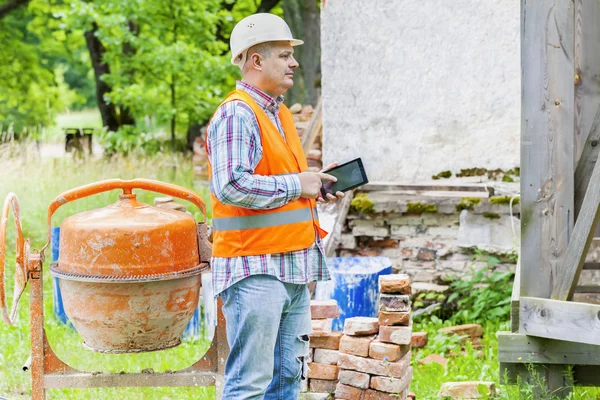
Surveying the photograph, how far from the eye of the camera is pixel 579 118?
403 centimetres

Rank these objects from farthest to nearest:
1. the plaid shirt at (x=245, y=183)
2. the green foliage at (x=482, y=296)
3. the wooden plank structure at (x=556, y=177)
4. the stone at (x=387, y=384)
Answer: the green foliage at (x=482, y=296) → the stone at (x=387, y=384) → the wooden plank structure at (x=556, y=177) → the plaid shirt at (x=245, y=183)

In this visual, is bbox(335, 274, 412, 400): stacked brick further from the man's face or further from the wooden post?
the man's face

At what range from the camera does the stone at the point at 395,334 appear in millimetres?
4426

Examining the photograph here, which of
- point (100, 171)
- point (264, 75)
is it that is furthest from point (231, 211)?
point (100, 171)

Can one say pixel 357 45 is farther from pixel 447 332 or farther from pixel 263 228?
pixel 263 228

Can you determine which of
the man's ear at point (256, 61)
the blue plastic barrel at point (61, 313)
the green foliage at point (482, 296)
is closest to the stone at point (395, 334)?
the man's ear at point (256, 61)

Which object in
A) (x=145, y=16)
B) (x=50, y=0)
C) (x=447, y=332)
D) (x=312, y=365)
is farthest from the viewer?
(x=50, y=0)

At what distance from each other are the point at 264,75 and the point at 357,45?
3922 mm

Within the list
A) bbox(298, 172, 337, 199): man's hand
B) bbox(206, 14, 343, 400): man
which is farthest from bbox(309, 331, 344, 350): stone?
bbox(298, 172, 337, 199): man's hand

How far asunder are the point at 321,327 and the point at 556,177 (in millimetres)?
1607

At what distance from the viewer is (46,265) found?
8430mm

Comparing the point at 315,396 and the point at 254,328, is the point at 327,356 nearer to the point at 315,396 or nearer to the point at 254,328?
the point at 315,396

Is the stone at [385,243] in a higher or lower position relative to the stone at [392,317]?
higher

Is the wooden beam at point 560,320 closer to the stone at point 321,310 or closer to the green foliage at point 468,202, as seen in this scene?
the stone at point 321,310
